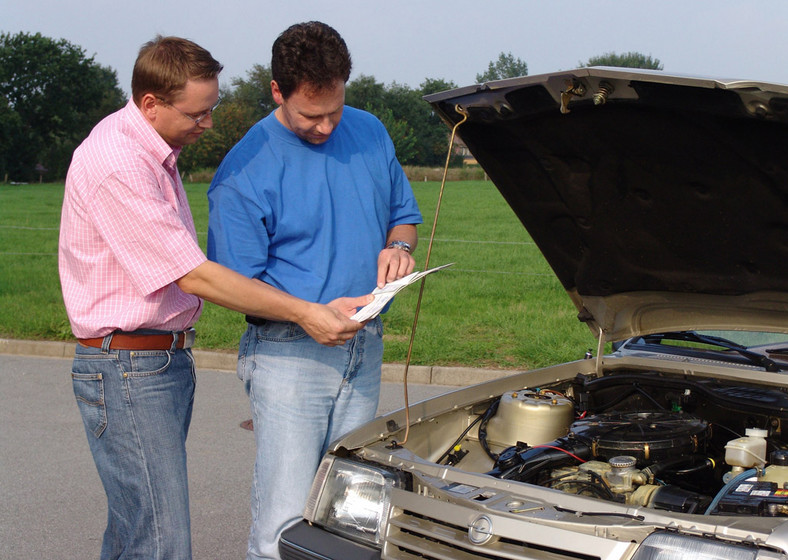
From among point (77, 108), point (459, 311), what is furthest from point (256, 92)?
point (459, 311)

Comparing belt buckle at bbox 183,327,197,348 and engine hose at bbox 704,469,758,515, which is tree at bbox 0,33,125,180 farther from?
engine hose at bbox 704,469,758,515

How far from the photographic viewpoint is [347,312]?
2.73 meters

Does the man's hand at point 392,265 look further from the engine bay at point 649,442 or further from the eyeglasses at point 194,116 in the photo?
the eyeglasses at point 194,116

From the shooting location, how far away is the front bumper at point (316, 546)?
238 centimetres

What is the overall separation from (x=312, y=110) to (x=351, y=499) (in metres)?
1.28

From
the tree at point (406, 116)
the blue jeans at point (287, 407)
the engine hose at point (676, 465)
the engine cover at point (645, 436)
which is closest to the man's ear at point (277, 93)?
the blue jeans at point (287, 407)

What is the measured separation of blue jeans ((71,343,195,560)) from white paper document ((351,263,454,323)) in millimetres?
609

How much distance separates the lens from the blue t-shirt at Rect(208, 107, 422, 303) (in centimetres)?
280

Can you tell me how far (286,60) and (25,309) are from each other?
25.7 ft

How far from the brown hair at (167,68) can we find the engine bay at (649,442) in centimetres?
157

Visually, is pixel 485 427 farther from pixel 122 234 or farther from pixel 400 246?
pixel 122 234

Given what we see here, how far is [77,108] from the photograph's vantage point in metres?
67.7

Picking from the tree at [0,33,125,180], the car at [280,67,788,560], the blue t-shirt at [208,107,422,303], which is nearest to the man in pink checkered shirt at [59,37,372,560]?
the blue t-shirt at [208,107,422,303]

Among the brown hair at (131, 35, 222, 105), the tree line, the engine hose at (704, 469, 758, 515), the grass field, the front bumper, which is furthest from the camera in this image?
the tree line
